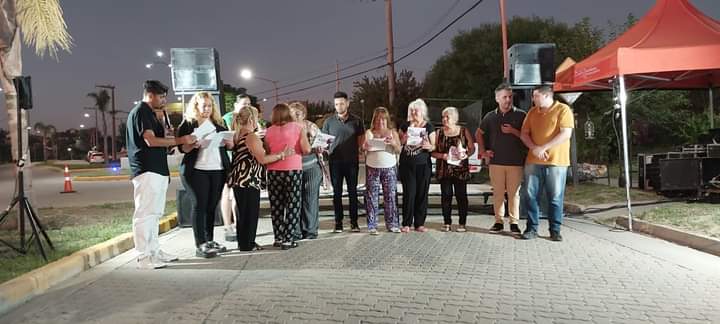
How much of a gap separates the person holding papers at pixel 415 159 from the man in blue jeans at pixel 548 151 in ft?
4.16

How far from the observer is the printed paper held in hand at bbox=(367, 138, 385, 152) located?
23.9 ft

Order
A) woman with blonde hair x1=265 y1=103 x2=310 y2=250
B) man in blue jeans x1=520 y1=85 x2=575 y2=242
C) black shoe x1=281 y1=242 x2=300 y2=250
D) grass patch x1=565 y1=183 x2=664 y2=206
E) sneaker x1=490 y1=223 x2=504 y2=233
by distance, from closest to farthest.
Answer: woman with blonde hair x1=265 y1=103 x2=310 y2=250 → black shoe x1=281 y1=242 x2=300 y2=250 → man in blue jeans x1=520 y1=85 x2=575 y2=242 → sneaker x1=490 y1=223 x2=504 y2=233 → grass patch x1=565 y1=183 x2=664 y2=206

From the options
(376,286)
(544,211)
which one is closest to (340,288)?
(376,286)

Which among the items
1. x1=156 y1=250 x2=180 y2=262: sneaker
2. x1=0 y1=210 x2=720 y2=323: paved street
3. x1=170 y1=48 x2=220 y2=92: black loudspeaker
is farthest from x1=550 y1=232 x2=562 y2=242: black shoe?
x1=170 y1=48 x2=220 y2=92: black loudspeaker

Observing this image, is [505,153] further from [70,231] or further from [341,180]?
[70,231]

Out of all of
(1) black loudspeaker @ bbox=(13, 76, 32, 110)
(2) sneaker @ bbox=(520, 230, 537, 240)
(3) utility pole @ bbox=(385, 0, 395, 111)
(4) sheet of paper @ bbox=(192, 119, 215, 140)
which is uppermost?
(3) utility pole @ bbox=(385, 0, 395, 111)

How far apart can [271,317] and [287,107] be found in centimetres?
315

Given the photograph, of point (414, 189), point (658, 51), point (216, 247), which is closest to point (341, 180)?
point (414, 189)

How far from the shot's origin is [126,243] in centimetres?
720

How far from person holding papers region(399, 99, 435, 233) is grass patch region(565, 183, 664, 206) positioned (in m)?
4.22

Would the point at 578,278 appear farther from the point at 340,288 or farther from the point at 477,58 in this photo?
the point at 477,58

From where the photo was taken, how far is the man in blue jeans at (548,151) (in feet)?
22.2

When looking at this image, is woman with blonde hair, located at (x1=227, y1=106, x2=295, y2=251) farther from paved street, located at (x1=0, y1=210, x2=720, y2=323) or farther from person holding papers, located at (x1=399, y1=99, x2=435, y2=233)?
person holding papers, located at (x1=399, y1=99, x2=435, y2=233)

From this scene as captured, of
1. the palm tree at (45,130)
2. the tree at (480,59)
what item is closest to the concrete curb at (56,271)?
the tree at (480,59)
